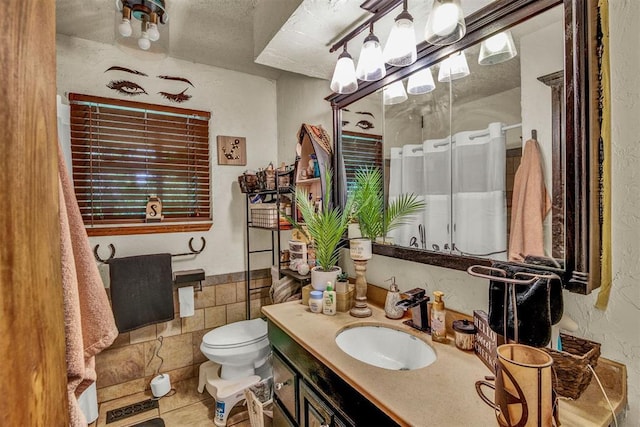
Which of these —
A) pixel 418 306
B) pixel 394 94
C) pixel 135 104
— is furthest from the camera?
pixel 135 104

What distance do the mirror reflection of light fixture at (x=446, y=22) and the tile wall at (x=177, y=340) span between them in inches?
83.9

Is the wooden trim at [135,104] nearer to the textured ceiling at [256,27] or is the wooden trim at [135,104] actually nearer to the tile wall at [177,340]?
the textured ceiling at [256,27]

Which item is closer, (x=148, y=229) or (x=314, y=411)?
(x=314, y=411)

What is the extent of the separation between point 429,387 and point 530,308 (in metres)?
0.32

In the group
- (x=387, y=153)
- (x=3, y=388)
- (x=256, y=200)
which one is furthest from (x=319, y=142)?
(x=3, y=388)

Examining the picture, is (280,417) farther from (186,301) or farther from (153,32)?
(153,32)

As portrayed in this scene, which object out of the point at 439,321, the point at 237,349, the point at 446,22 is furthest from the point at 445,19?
the point at 237,349

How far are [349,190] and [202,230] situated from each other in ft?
4.36

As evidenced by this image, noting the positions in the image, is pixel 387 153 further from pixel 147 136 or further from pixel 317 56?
pixel 147 136

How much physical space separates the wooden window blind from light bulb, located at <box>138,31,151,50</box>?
3.96 ft

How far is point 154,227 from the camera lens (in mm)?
2184

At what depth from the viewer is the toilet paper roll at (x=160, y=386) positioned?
2072 millimetres

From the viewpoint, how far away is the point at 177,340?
7.44 ft

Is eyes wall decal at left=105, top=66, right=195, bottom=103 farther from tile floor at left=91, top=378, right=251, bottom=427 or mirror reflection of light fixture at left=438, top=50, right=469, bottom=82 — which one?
tile floor at left=91, top=378, right=251, bottom=427
